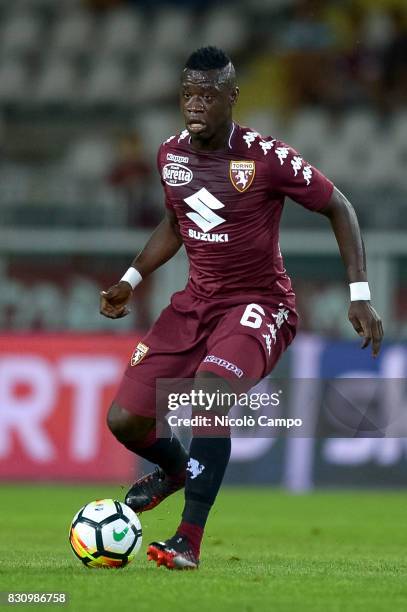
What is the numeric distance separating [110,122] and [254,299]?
12.2 meters

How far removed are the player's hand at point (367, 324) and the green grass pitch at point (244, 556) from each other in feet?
3.21

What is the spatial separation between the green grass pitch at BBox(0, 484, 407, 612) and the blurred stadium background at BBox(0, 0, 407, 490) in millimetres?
475

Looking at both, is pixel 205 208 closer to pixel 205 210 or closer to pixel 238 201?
pixel 205 210

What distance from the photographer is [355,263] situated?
634 centimetres

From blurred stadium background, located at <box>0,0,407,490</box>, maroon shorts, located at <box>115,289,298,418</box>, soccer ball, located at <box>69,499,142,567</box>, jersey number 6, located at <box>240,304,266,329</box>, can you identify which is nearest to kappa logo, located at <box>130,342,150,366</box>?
A: maroon shorts, located at <box>115,289,298,418</box>

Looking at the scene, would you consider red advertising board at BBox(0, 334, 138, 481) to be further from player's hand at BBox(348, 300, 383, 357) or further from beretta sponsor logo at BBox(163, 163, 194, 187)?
player's hand at BBox(348, 300, 383, 357)

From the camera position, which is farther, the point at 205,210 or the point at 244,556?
the point at 244,556

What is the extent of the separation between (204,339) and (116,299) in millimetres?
521

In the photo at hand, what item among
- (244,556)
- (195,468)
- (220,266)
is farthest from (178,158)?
(244,556)

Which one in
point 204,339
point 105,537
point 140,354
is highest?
point 204,339

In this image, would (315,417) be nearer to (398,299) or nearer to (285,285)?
(398,299)

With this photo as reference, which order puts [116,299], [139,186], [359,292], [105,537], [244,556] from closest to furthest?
[105,537] → [359,292] → [116,299] → [244,556] → [139,186]

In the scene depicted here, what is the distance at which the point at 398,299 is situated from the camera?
1338 cm

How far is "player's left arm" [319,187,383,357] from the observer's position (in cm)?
615
